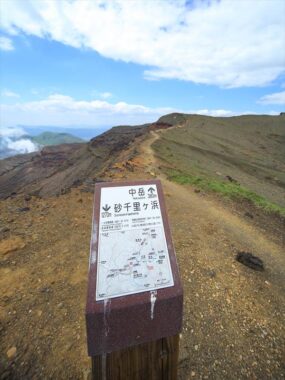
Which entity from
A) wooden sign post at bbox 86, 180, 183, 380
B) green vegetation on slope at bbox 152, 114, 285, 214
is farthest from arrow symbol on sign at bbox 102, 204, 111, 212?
green vegetation on slope at bbox 152, 114, 285, 214

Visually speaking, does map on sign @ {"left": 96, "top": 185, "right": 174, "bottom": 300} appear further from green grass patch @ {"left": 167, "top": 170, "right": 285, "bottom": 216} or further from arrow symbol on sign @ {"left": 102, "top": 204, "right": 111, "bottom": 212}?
green grass patch @ {"left": 167, "top": 170, "right": 285, "bottom": 216}

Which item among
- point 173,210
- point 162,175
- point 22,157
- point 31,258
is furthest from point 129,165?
point 22,157

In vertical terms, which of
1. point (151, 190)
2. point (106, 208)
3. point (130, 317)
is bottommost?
point (130, 317)

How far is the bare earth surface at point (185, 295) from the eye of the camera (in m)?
3.32

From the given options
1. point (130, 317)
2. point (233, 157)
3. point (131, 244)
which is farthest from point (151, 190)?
point (233, 157)

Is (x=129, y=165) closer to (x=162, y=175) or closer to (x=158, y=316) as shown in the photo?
(x=162, y=175)

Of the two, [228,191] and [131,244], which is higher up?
[131,244]

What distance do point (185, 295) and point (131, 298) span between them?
2534mm

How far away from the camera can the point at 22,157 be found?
54781mm

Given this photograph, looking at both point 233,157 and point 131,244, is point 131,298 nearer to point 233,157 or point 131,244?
point 131,244

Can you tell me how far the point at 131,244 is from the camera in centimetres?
240

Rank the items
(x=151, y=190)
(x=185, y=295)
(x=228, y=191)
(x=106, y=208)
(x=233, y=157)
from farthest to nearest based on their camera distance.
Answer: (x=233, y=157) → (x=228, y=191) → (x=185, y=295) → (x=151, y=190) → (x=106, y=208)

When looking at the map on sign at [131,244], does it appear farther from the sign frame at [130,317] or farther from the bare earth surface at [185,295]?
the bare earth surface at [185,295]

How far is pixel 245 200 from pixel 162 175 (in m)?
3.47
